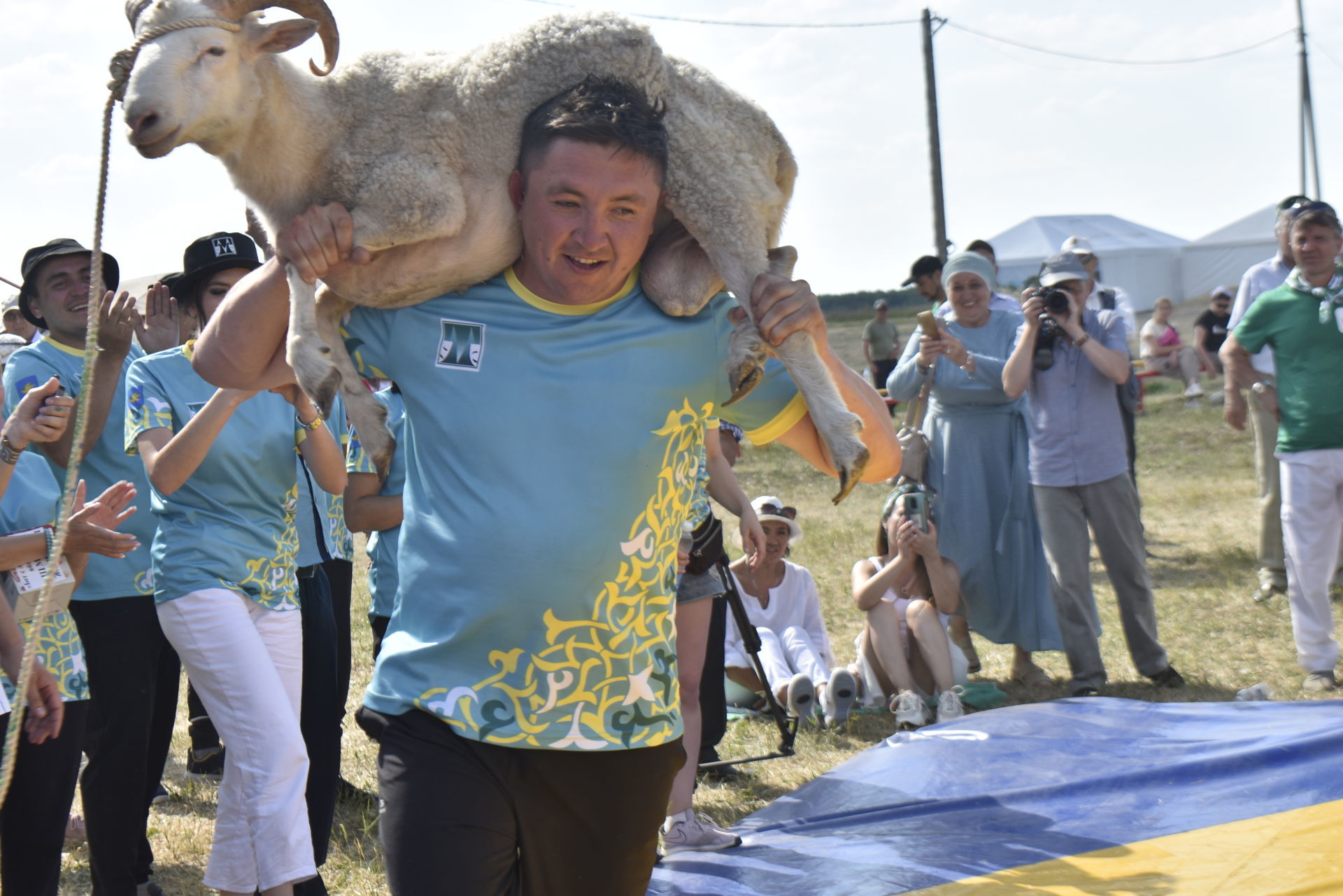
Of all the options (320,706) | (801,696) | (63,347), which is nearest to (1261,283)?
(801,696)

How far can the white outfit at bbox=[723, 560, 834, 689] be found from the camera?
247 inches

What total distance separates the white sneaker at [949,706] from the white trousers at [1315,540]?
5.88ft

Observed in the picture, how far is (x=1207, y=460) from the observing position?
49.9 ft

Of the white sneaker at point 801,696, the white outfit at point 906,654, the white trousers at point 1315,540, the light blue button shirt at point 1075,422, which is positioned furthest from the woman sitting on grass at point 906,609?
the white trousers at point 1315,540

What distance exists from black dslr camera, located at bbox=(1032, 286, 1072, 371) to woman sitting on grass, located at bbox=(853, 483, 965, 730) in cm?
94

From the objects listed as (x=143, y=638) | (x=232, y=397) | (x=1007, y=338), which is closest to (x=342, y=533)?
(x=143, y=638)

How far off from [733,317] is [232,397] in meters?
1.64

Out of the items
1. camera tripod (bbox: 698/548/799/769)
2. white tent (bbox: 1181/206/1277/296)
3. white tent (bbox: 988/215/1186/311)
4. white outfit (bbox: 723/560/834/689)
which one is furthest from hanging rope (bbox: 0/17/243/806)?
white tent (bbox: 1181/206/1277/296)

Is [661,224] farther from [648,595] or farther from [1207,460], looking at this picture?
[1207,460]

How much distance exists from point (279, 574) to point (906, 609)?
366 centimetres

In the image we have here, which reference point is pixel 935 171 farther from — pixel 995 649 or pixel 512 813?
pixel 512 813

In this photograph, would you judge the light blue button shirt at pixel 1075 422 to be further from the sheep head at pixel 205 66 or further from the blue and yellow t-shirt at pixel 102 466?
the sheep head at pixel 205 66

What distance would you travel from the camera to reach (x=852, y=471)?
2486mm

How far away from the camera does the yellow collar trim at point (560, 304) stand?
230 centimetres
